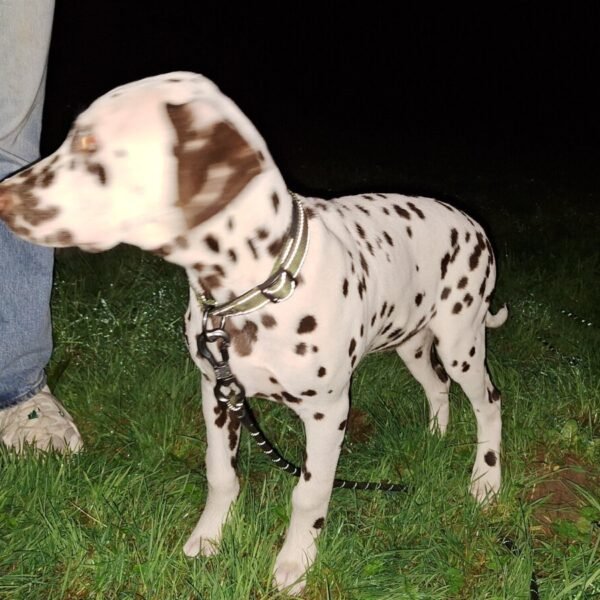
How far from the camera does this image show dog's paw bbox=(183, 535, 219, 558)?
10.6 feet

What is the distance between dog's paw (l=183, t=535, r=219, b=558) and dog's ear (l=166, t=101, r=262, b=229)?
5.25ft

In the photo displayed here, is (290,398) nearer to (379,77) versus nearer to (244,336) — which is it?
(244,336)

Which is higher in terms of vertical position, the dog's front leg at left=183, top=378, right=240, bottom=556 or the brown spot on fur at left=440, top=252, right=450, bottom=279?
the brown spot on fur at left=440, top=252, right=450, bottom=279

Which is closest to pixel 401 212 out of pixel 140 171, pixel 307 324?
pixel 307 324

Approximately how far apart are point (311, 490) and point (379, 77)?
18.1 metres

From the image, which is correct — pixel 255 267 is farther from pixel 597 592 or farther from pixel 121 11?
pixel 121 11

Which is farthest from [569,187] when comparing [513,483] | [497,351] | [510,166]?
[513,483]

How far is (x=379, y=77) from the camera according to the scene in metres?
19.9

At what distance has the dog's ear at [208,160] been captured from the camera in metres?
2.24

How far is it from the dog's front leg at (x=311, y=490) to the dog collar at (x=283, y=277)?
1.63ft

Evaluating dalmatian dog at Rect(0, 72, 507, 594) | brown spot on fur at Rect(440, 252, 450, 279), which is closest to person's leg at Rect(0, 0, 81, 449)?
dalmatian dog at Rect(0, 72, 507, 594)

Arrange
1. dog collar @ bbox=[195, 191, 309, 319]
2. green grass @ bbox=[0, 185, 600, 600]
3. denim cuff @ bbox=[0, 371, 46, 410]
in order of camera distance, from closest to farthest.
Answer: dog collar @ bbox=[195, 191, 309, 319]
green grass @ bbox=[0, 185, 600, 600]
denim cuff @ bbox=[0, 371, 46, 410]

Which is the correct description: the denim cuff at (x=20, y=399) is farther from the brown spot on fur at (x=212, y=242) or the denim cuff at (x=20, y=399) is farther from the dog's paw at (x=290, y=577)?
the brown spot on fur at (x=212, y=242)

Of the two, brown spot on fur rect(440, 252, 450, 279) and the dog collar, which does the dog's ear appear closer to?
the dog collar
